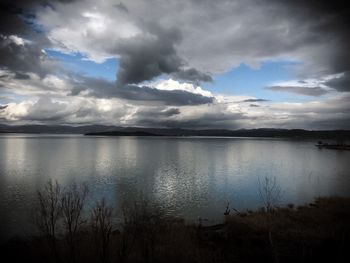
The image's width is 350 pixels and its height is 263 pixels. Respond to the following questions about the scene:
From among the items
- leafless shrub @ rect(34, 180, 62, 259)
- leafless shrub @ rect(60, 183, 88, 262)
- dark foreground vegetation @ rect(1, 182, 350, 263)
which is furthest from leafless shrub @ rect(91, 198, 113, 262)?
leafless shrub @ rect(34, 180, 62, 259)

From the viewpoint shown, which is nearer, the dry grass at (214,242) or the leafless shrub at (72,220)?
the dry grass at (214,242)

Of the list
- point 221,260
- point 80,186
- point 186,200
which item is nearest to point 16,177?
point 80,186

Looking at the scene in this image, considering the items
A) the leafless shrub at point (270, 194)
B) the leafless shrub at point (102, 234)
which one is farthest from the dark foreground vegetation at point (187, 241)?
the leafless shrub at point (270, 194)

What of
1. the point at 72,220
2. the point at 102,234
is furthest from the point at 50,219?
the point at 102,234

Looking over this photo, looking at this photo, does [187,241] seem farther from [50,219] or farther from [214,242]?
[50,219]

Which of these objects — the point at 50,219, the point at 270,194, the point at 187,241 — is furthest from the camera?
the point at 270,194

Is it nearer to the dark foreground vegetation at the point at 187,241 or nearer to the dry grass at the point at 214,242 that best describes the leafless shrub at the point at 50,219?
the dark foreground vegetation at the point at 187,241

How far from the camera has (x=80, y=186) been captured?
46.6 meters

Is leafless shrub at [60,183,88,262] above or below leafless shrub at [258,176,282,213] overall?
above

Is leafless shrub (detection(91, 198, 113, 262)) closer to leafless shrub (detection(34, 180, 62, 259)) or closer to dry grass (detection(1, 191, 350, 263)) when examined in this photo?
dry grass (detection(1, 191, 350, 263))

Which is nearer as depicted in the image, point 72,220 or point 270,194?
point 72,220

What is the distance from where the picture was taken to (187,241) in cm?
2397

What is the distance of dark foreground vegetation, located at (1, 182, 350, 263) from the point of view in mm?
20375

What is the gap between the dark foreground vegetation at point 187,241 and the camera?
20375 mm
